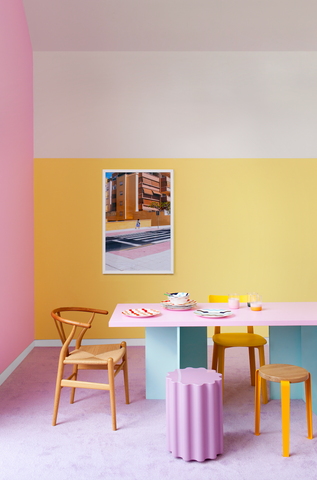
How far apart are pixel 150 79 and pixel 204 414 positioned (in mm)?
3688

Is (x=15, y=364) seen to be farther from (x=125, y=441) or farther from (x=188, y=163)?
(x=188, y=163)

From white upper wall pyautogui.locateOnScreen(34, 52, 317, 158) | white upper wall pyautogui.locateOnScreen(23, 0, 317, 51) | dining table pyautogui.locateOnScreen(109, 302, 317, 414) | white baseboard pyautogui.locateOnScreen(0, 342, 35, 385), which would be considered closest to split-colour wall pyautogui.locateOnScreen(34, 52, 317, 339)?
white upper wall pyautogui.locateOnScreen(34, 52, 317, 158)

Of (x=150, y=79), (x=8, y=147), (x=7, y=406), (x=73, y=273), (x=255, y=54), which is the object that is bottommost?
(x=7, y=406)

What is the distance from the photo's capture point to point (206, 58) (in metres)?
4.29

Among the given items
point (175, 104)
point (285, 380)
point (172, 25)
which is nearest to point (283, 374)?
A: point (285, 380)

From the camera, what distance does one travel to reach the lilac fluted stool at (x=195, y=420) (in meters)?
2.00

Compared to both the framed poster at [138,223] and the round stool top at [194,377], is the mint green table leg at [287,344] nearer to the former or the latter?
the round stool top at [194,377]

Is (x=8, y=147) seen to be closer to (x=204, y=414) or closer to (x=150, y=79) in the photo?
(x=150, y=79)

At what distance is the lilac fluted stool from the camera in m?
2.00

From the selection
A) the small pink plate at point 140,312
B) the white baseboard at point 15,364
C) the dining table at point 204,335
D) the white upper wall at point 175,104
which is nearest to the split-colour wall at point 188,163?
the white upper wall at point 175,104

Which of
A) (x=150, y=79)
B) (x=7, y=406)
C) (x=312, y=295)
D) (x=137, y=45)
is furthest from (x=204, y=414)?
(x=137, y=45)

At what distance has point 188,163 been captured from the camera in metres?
4.29

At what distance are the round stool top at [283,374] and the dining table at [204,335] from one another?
27 centimetres

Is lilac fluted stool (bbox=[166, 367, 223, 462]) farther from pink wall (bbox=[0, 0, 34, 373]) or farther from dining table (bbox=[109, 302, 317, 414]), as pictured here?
pink wall (bbox=[0, 0, 34, 373])
